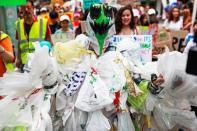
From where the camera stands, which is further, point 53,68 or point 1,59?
point 1,59

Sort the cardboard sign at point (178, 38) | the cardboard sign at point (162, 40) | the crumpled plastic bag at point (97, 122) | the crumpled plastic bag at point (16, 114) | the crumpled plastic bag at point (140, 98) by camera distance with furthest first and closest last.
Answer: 1. the cardboard sign at point (178, 38)
2. the cardboard sign at point (162, 40)
3. the crumpled plastic bag at point (140, 98)
4. the crumpled plastic bag at point (97, 122)
5. the crumpled plastic bag at point (16, 114)

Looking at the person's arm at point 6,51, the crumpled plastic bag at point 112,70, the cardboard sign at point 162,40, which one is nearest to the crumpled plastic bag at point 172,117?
the crumpled plastic bag at point 112,70

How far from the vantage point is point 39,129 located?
2.51 metres

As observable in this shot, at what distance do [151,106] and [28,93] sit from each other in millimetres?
837

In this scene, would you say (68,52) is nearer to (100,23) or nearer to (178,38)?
(100,23)

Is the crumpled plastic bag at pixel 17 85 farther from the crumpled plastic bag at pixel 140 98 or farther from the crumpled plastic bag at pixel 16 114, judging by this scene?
the crumpled plastic bag at pixel 140 98

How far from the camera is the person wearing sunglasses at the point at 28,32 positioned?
5105 millimetres

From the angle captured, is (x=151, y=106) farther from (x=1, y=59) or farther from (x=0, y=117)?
(x=1, y=59)

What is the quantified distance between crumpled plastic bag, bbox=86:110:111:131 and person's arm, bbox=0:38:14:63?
1.11 metres

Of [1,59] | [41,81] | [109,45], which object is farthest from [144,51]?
[41,81]

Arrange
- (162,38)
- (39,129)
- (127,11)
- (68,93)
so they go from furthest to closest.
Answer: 1. (162,38)
2. (127,11)
3. (68,93)
4. (39,129)

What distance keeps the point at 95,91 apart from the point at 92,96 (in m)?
0.04

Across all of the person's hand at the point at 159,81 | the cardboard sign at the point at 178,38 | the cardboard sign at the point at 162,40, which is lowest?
the cardboard sign at the point at 178,38

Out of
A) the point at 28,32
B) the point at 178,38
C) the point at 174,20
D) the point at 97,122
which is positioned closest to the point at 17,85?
the point at 97,122
